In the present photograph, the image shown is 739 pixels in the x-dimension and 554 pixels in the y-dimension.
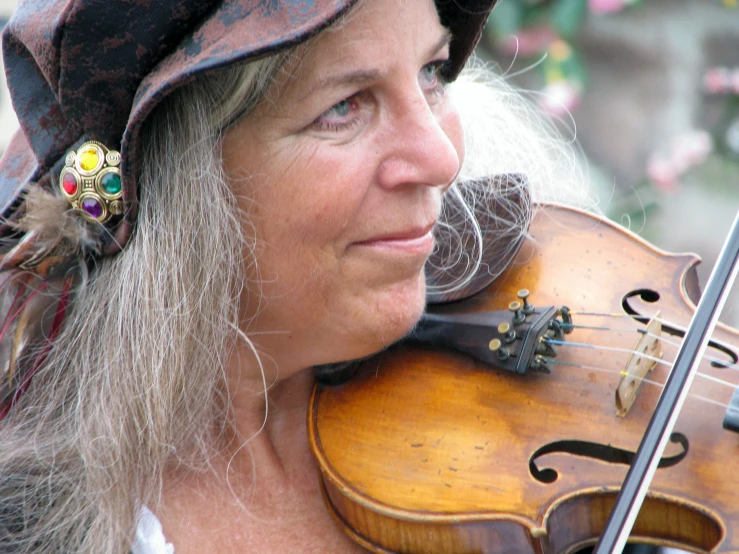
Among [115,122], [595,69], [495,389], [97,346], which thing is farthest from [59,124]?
[595,69]

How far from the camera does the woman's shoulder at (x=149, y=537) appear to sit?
1039 millimetres

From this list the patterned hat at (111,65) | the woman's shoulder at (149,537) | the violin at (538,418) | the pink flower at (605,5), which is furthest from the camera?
the pink flower at (605,5)

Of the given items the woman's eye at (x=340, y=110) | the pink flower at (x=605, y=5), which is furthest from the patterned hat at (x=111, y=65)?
the pink flower at (x=605, y=5)

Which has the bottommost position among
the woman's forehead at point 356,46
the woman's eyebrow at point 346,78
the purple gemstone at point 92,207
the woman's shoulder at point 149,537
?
the woman's shoulder at point 149,537

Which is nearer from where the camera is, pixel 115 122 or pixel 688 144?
pixel 115 122

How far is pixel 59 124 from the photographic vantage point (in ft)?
3.21

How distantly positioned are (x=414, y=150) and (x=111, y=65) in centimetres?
34

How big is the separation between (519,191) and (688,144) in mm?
1564

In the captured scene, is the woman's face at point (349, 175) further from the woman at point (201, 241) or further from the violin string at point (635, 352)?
the violin string at point (635, 352)

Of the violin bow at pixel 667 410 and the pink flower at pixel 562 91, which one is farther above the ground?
the violin bow at pixel 667 410

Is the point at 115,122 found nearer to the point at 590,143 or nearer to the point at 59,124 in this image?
the point at 59,124

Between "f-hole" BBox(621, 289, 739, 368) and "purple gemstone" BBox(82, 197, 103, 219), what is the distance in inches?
27.2

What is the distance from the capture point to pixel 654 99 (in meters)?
2.72

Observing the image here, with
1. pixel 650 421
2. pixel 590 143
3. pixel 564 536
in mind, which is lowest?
pixel 590 143
